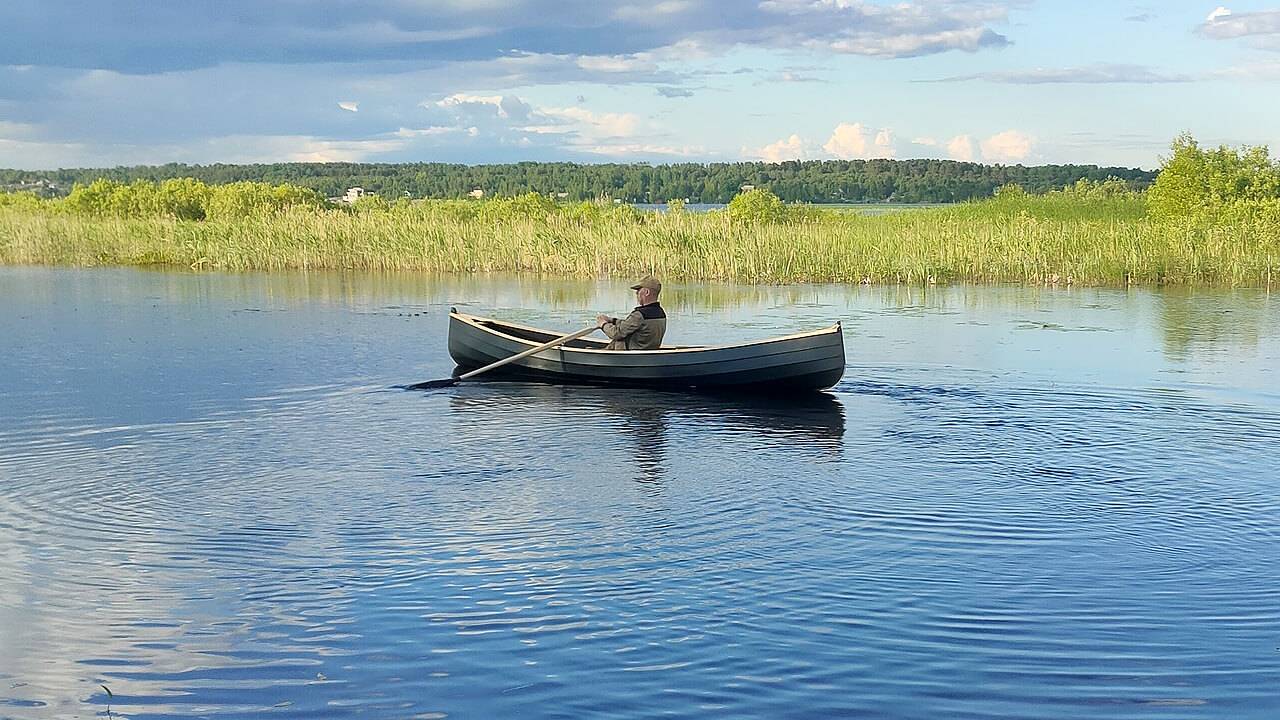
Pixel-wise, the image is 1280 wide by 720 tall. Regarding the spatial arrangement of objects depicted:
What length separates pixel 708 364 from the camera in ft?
46.1

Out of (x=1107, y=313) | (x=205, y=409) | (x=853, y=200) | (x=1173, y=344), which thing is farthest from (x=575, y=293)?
(x=853, y=200)

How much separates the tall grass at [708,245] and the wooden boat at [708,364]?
14323 mm

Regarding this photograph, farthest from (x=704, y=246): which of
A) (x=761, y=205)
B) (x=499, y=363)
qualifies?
(x=499, y=363)

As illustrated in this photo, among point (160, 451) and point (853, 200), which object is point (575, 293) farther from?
point (853, 200)

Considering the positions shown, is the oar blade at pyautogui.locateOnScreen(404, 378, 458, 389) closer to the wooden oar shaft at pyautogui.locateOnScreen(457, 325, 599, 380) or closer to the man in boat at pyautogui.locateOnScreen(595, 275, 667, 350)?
the wooden oar shaft at pyautogui.locateOnScreen(457, 325, 599, 380)

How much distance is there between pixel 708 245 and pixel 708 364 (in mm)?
16068

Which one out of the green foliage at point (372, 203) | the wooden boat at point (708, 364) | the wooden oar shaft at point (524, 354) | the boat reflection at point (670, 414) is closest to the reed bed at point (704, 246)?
the green foliage at point (372, 203)

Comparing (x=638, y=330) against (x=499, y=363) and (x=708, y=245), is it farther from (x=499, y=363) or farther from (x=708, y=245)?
(x=708, y=245)

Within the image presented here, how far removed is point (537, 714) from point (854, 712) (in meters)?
1.21

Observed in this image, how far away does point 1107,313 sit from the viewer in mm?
22281

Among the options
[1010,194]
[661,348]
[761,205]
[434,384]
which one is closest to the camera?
[434,384]

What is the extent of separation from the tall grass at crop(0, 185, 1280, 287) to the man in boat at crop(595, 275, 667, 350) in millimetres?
14188

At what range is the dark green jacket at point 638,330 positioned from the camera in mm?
14828

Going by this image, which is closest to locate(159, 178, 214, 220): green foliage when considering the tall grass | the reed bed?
the tall grass
